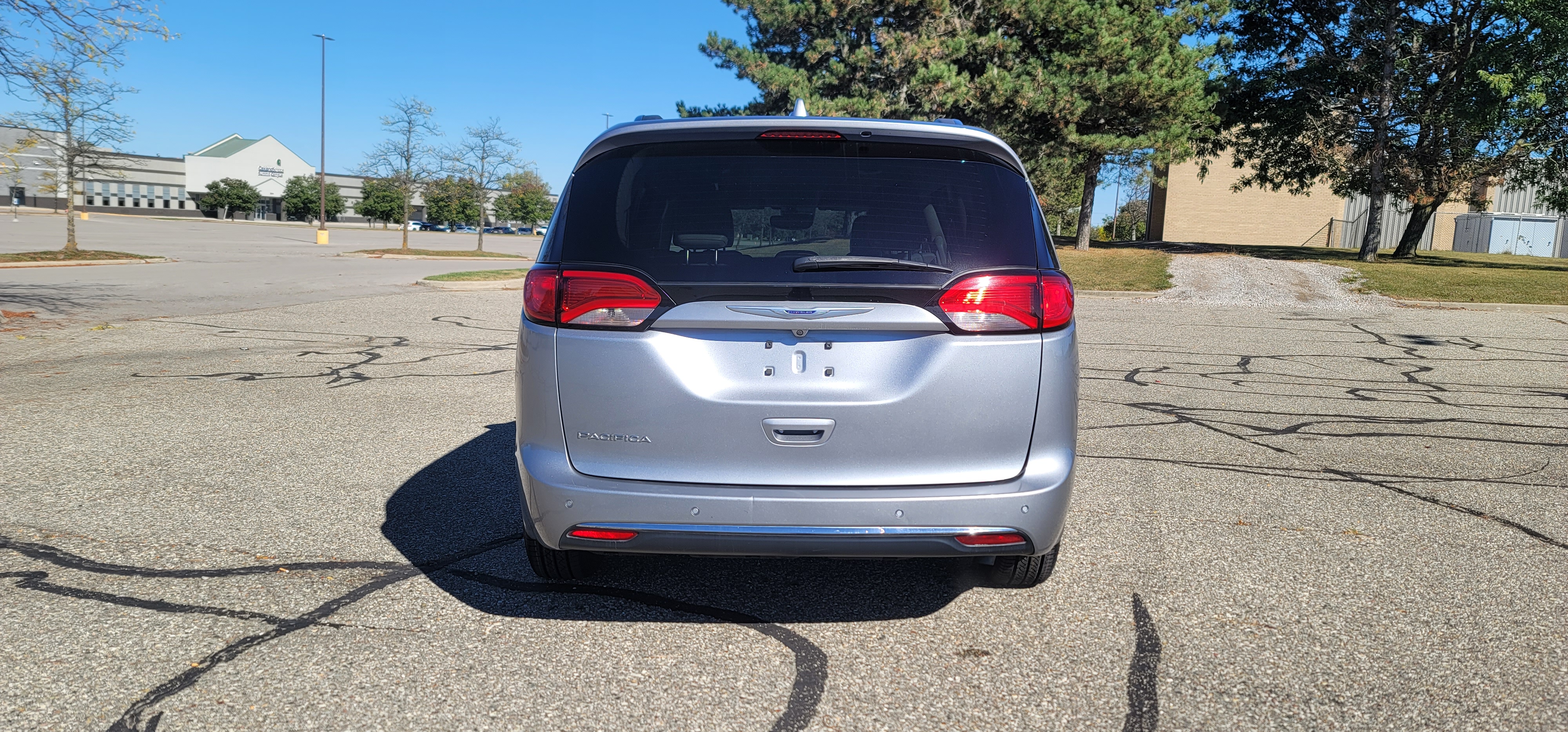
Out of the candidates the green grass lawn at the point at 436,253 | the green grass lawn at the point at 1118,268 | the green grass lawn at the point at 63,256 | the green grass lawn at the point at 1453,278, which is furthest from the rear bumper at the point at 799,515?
the green grass lawn at the point at 436,253

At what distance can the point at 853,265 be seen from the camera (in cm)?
314

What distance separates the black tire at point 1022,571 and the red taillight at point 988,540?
0.55 meters

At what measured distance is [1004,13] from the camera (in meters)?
27.6

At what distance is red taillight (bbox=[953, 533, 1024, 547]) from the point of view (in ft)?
10.4

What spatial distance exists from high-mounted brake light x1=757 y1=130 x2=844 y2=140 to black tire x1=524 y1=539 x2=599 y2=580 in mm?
1594

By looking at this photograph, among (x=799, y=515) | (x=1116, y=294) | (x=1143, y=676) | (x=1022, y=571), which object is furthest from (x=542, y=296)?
(x=1116, y=294)

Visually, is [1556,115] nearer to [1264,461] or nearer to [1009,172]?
[1264,461]

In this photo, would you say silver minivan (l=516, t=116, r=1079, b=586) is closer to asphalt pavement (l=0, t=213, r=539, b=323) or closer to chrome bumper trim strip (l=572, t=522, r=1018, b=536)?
chrome bumper trim strip (l=572, t=522, r=1018, b=536)

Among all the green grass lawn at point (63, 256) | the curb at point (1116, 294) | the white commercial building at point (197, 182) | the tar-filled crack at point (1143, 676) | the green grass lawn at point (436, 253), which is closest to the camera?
the tar-filled crack at point (1143, 676)

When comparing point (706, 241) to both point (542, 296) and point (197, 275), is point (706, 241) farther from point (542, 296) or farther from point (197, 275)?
point (197, 275)

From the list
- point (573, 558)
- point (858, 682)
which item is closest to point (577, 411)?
point (573, 558)

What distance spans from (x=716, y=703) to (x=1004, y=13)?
27392 mm

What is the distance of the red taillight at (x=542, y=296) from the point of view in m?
3.24

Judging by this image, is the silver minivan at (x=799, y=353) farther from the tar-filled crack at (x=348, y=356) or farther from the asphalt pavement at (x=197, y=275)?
the asphalt pavement at (x=197, y=275)
